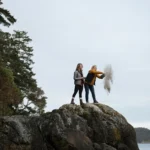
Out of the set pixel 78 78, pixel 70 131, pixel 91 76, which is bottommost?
pixel 70 131

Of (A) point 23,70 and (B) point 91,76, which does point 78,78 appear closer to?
(B) point 91,76

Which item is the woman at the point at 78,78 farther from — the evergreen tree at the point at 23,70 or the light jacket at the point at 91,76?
the evergreen tree at the point at 23,70

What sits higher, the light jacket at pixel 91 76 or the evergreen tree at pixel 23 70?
the evergreen tree at pixel 23 70

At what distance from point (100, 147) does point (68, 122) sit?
6.13 ft

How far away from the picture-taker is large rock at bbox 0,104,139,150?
15914mm

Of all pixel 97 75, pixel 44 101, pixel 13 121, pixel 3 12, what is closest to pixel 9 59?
pixel 44 101

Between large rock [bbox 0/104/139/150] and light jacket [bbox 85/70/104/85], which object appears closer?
large rock [bbox 0/104/139/150]

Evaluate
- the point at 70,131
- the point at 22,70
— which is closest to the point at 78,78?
the point at 70,131

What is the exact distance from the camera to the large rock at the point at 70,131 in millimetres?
15914

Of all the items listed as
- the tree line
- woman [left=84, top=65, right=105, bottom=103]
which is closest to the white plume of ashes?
woman [left=84, top=65, right=105, bottom=103]

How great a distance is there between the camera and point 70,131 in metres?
16.5

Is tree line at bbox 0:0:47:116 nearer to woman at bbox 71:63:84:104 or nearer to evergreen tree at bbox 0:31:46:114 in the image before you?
evergreen tree at bbox 0:31:46:114

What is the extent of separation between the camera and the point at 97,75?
19.8 metres

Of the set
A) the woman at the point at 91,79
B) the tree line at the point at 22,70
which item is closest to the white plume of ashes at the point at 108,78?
the woman at the point at 91,79
